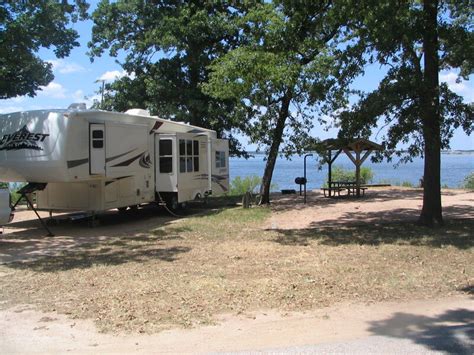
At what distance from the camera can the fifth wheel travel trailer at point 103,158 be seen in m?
11.4

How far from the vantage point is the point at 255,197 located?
18.3 meters

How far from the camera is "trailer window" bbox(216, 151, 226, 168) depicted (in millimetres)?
17547

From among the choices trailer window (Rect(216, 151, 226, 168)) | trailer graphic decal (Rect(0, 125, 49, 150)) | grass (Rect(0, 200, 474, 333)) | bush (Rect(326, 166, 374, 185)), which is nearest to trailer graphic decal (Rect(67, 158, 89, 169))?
trailer graphic decal (Rect(0, 125, 49, 150))

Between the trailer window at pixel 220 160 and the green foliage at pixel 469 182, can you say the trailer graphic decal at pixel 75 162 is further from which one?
the green foliage at pixel 469 182

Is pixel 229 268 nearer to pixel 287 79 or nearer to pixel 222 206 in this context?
pixel 287 79

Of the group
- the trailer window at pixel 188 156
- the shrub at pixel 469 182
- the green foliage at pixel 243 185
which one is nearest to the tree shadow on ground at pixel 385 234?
the trailer window at pixel 188 156

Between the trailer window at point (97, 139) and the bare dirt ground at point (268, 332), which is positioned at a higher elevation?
the trailer window at point (97, 139)

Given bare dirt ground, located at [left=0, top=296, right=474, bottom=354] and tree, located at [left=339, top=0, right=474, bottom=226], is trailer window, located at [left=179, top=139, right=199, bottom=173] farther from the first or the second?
bare dirt ground, located at [left=0, top=296, right=474, bottom=354]

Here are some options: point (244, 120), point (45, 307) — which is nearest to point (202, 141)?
point (244, 120)

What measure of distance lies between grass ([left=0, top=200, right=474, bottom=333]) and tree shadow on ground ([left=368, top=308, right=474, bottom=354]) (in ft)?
2.27

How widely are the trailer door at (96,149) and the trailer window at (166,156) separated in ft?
8.65

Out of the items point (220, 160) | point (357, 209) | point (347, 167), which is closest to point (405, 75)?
point (357, 209)

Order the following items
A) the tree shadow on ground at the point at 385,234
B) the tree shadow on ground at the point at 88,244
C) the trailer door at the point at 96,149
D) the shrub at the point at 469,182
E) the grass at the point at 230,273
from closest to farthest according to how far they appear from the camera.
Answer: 1. the grass at the point at 230,273
2. the tree shadow on ground at the point at 88,244
3. the tree shadow on ground at the point at 385,234
4. the trailer door at the point at 96,149
5. the shrub at the point at 469,182

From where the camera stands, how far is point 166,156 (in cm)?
1474
